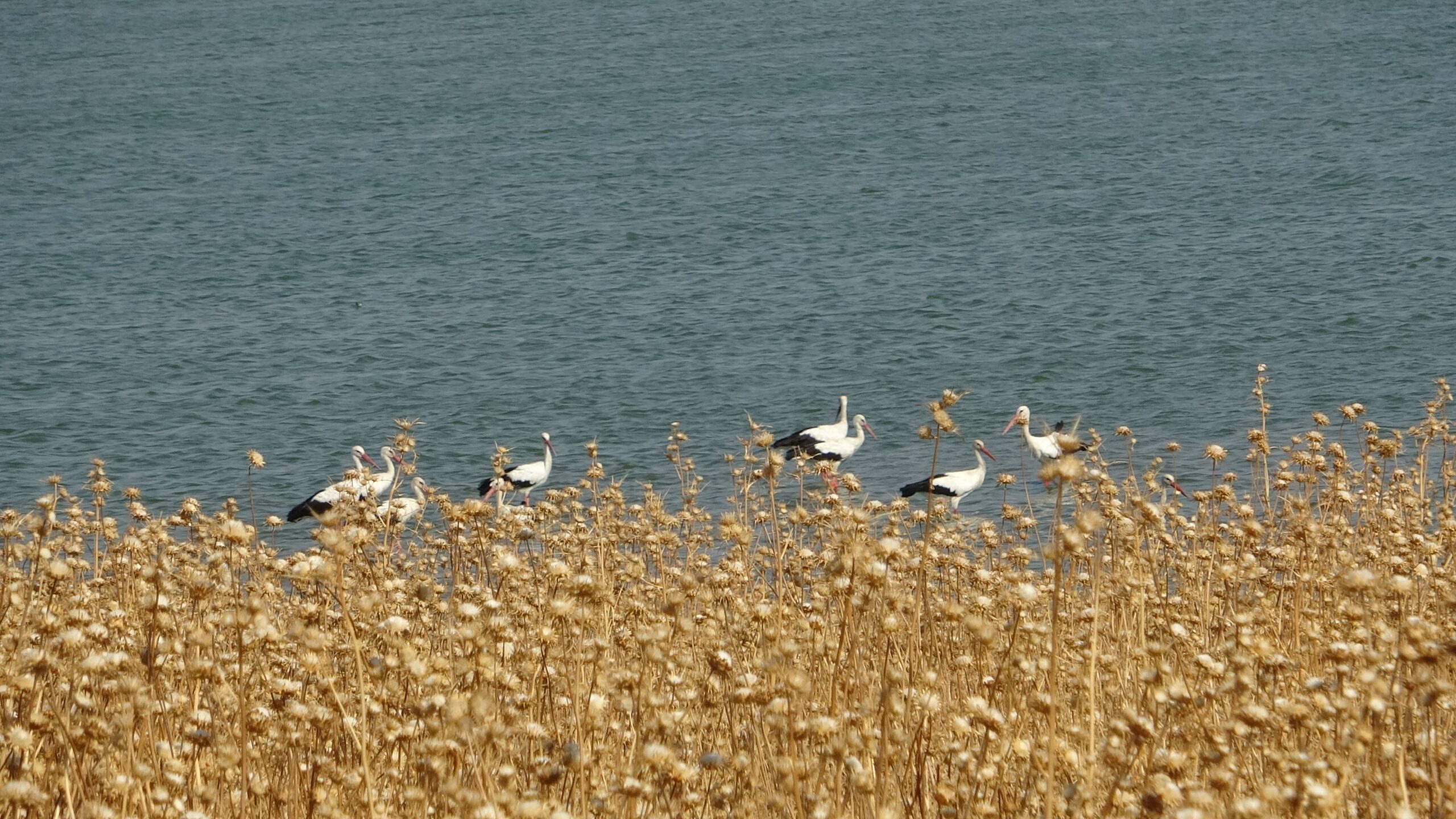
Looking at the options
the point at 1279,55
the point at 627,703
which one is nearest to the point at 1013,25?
the point at 1279,55

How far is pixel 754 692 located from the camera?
9.39 ft

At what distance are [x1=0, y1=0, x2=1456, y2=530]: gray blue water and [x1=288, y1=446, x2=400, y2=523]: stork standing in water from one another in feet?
4.54

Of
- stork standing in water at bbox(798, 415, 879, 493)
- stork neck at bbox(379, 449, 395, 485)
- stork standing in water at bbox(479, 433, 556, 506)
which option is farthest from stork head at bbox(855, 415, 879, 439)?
stork neck at bbox(379, 449, 395, 485)

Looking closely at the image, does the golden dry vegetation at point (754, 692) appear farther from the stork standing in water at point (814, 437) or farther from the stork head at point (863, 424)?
the stork head at point (863, 424)

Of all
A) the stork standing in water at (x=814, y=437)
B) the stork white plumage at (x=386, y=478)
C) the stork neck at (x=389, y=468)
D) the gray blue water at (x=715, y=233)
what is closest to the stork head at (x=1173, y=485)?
the gray blue water at (x=715, y=233)

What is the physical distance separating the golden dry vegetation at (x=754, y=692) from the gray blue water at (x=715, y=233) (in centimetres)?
494

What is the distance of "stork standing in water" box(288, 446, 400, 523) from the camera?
5.71 meters

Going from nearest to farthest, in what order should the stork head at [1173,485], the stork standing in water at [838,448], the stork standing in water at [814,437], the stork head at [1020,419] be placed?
1. the stork head at [1173,485]
2. the stork head at [1020,419]
3. the stork standing in water at [838,448]
4. the stork standing in water at [814,437]

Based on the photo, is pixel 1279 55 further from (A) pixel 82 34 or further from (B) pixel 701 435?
(A) pixel 82 34

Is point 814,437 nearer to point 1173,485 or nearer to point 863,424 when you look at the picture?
point 863,424

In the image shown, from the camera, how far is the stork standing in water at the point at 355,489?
225 inches

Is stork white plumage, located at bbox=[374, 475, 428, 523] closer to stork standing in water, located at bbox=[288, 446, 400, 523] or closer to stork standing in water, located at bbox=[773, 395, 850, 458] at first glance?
stork standing in water, located at bbox=[288, 446, 400, 523]

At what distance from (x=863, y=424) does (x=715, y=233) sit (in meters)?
13.5

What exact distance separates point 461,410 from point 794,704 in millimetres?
16403
